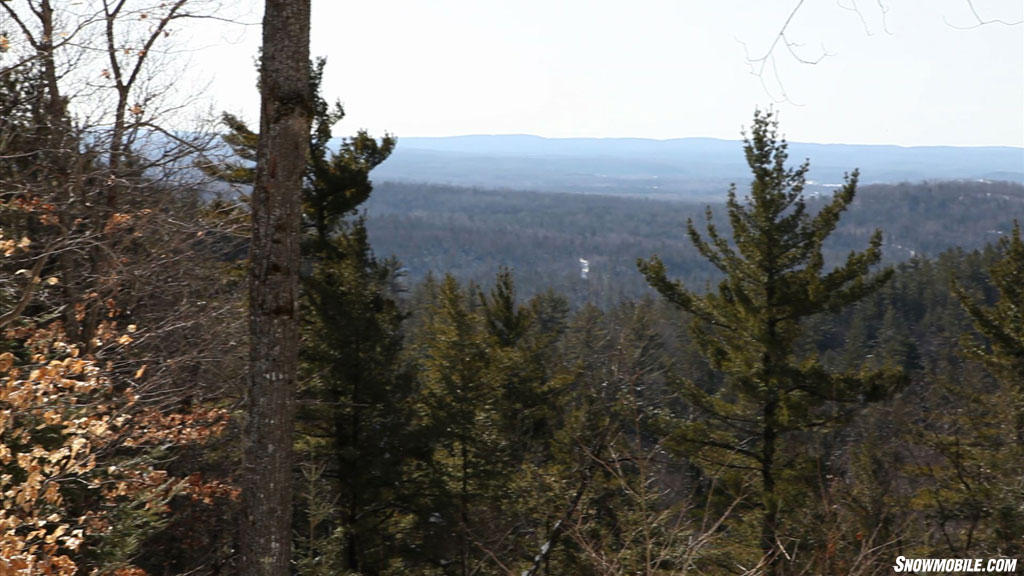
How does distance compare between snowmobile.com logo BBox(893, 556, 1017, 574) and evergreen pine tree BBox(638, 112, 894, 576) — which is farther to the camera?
evergreen pine tree BBox(638, 112, 894, 576)

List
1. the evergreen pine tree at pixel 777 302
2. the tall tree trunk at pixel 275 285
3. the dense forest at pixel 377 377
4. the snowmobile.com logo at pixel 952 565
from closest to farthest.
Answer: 1. the tall tree trunk at pixel 275 285
2. the snowmobile.com logo at pixel 952 565
3. the dense forest at pixel 377 377
4. the evergreen pine tree at pixel 777 302

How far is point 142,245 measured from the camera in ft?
33.5

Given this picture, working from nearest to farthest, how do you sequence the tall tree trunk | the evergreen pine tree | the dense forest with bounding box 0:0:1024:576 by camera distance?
the tall tree trunk
the dense forest with bounding box 0:0:1024:576
the evergreen pine tree

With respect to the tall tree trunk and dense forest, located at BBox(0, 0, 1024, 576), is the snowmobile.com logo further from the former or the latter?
the tall tree trunk

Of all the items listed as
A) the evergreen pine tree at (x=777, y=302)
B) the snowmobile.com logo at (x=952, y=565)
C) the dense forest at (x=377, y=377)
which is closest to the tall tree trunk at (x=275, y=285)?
the dense forest at (x=377, y=377)

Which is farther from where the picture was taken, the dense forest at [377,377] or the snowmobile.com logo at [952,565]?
the dense forest at [377,377]

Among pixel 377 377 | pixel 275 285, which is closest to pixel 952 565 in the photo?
pixel 275 285

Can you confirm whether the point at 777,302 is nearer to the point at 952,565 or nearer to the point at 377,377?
the point at 377,377

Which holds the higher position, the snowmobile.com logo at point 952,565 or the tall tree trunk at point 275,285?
the tall tree trunk at point 275,285

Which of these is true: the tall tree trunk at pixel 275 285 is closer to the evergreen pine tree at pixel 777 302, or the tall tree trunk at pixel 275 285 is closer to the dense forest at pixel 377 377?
the dense forest at pixel 377 377

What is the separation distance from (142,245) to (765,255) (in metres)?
10.1

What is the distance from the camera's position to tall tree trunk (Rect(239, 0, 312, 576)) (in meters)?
4.34

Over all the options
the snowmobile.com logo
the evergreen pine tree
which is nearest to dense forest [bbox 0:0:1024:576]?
the evergreen pine tree

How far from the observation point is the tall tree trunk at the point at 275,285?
4336 millimetres
